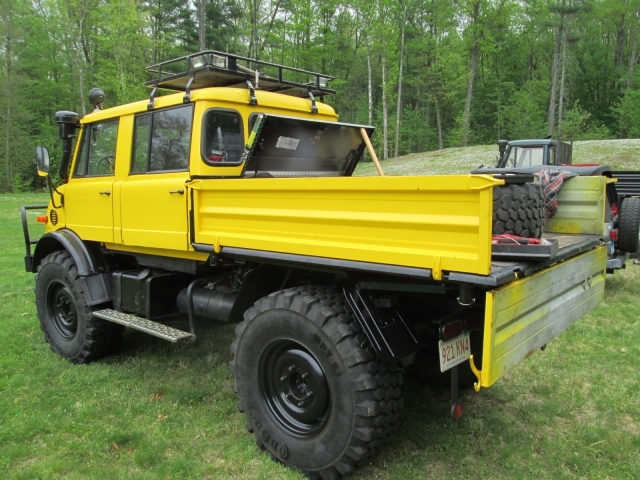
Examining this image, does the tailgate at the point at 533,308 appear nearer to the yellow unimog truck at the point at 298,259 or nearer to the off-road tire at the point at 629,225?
the yellow unimog truck at the point at 298,259

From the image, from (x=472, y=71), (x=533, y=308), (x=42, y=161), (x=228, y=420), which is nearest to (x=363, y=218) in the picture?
(x=533, y=308)

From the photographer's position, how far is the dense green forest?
3098cm

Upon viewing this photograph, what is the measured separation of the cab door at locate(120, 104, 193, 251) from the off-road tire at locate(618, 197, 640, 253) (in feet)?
18.9

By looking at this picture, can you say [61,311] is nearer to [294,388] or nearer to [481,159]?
[294,388]

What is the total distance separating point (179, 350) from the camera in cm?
495

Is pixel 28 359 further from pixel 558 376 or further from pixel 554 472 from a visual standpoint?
pixel 558 376

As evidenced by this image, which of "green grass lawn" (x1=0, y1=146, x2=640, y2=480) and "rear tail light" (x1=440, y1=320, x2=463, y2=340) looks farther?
"green grass lawn" (x1=0, y1=146, x2=640, y2=480)

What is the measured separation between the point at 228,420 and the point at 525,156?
10.2 m

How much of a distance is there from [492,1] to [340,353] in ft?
125

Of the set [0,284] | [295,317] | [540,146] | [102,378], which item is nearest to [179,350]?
[102,378]

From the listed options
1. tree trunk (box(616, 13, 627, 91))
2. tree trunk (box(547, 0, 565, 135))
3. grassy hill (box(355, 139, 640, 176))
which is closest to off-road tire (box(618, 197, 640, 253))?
grassy hill (box(355, 139, 640, 176))

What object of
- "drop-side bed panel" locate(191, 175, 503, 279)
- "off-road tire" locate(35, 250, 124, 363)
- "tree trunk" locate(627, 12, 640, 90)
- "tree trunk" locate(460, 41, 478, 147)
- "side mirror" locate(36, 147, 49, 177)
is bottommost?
"off-road tire" locate(35, 250, 124, 363)

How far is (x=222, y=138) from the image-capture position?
3914 mm

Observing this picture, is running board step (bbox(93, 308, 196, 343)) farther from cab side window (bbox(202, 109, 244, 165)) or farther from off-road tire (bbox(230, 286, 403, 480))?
cab side window (bbox(202, 109, 244, 165))
